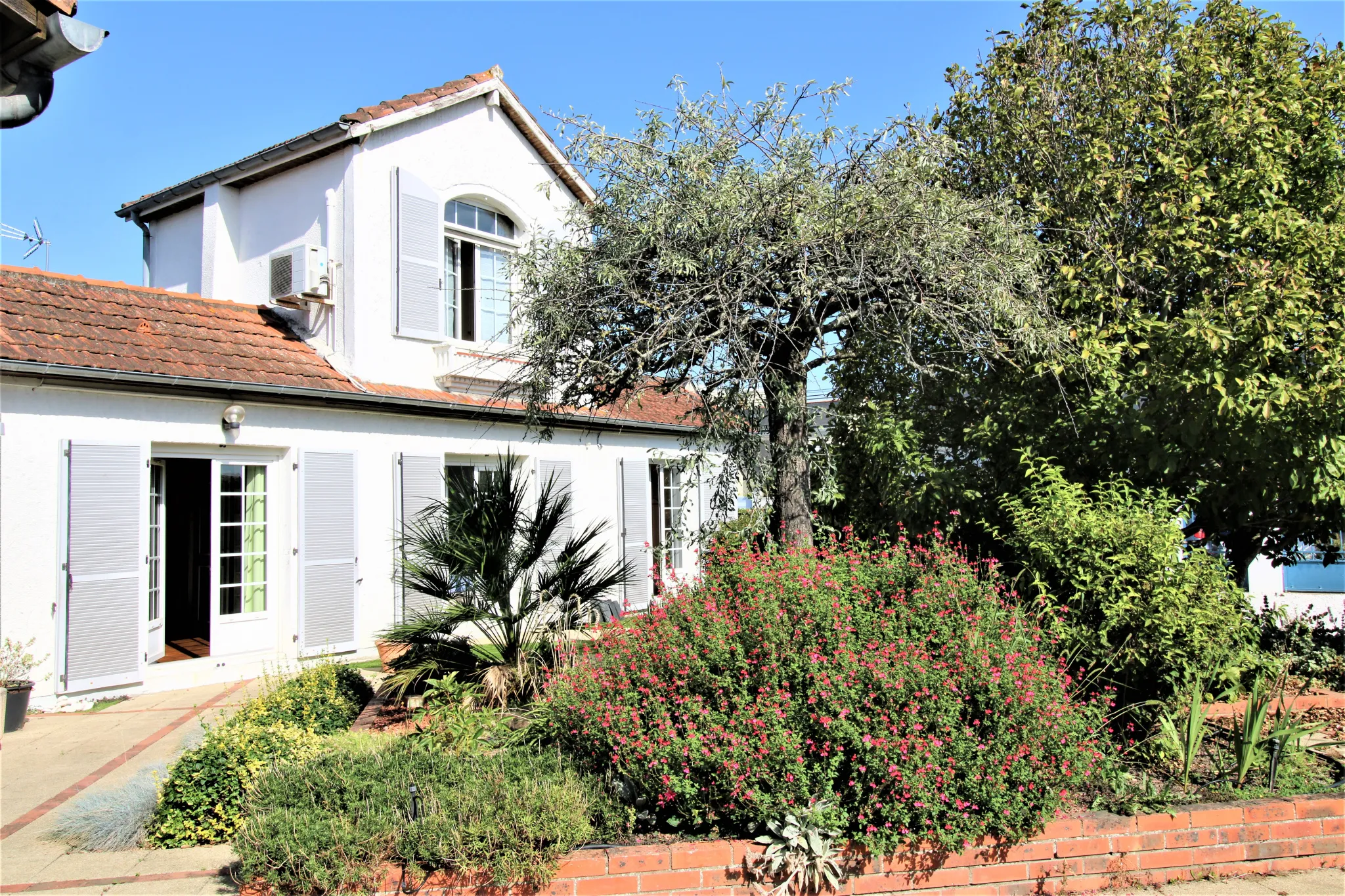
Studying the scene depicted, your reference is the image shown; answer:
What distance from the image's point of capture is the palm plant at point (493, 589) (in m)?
6.14

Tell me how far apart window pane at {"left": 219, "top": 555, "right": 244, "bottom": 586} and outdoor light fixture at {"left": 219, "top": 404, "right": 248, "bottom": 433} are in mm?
1365

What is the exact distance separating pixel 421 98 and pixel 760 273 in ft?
25.4

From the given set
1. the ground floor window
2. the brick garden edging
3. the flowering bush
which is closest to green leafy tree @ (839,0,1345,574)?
the flowering bush

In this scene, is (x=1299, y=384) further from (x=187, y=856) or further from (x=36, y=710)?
(x=36, y=710)

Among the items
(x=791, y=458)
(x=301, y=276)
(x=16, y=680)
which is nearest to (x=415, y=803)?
(x=791, y=458)

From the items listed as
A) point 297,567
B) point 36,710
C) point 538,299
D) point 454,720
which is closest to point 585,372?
point 538,299

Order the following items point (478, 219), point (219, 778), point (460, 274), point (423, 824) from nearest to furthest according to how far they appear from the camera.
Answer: point (423, 824)
point (219, 778)
point (460, 274)
point (478, 219)

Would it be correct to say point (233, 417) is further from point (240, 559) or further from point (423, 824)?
point (423, 824)

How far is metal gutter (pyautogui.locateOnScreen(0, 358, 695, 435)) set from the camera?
7.67 metres

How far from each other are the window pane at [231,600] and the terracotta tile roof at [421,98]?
17.9 ft

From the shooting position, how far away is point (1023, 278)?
18.5ft

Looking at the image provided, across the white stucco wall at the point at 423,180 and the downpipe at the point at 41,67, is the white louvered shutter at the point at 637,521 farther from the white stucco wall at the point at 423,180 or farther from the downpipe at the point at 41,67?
the downpipe at the point at 41,67

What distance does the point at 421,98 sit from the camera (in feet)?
36.8

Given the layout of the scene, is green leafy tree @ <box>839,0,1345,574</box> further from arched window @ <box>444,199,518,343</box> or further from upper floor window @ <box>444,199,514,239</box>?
upper floor window @ <box>444,199,514,239</box>
